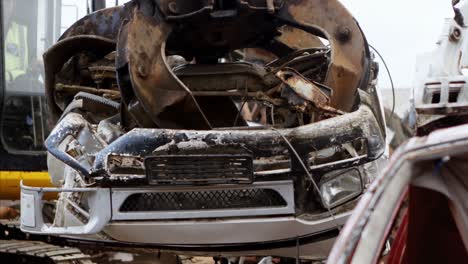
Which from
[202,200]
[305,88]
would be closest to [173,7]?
[305,88]

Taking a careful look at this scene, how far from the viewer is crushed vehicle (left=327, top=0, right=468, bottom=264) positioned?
6.54 ft

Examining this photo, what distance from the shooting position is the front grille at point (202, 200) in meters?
4.46

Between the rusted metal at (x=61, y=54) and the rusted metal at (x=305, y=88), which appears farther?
the rusted metal at (x=61, y=54)

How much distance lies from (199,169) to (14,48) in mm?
3947

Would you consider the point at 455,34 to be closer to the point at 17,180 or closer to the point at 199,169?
the point at 199,169

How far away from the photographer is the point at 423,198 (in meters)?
2.53

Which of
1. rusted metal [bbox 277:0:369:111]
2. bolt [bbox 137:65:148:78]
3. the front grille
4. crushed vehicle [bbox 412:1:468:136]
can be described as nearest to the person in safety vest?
bolt [bbox 137:65:148:78]

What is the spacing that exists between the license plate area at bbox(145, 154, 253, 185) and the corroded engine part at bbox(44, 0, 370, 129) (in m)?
0.55

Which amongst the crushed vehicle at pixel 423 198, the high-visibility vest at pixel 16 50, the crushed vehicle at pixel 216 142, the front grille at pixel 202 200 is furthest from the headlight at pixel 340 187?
the high-visibility vest at pixel 16 50

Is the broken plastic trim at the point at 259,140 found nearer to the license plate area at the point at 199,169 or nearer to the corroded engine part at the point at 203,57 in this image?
the license plate area at the point at 199,169

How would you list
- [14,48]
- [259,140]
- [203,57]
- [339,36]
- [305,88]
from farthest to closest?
[14,48] → [203,57] → [339,36] → [305,88] → [259,140]

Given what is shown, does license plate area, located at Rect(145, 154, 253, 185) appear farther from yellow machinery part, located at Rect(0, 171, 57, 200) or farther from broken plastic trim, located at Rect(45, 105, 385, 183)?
yellow machinery part, located at Rect(0, 171, 57, 200)

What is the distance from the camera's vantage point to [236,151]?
438 cm

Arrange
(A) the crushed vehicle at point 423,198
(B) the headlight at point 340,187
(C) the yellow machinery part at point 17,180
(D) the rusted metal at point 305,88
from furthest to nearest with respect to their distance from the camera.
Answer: (C) the yellow machinery part at point 17,180 < (D) the rusted metal at point 305,88 < (B) the headlight at point 340,187 < (A) the crushed vehicle at point 423,198
